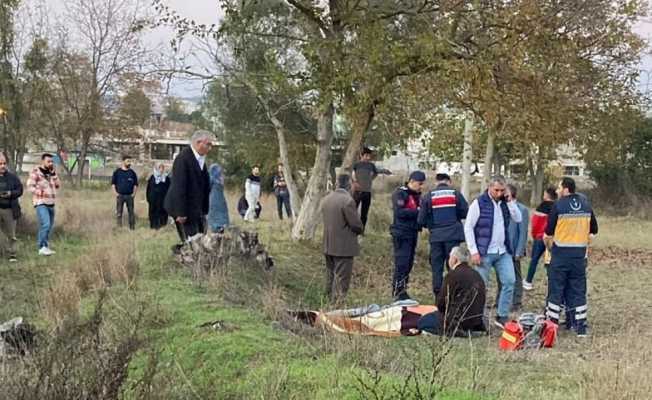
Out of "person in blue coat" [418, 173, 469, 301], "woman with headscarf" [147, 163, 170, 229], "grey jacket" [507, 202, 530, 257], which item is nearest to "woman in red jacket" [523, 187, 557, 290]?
"grey jacket" [507, 202, 530, 257]

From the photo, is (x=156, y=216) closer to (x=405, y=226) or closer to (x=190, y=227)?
(x=190, y=227)

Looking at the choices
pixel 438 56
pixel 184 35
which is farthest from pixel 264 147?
pixel 438 56

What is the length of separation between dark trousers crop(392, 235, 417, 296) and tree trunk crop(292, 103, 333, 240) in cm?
371

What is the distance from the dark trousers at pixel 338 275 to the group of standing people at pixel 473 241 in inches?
0.5

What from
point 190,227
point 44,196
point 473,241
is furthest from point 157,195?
point 473,241

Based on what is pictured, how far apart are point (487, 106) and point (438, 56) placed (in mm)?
1133

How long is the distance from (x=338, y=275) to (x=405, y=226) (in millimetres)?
1272

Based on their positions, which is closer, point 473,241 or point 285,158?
point 473,241

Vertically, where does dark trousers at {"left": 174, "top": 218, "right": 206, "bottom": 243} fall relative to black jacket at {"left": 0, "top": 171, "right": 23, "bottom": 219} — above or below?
below

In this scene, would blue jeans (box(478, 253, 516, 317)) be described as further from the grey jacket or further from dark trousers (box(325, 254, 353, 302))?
dark trousers (box(325, 254, 353, 302))

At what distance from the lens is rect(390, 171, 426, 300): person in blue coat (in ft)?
35.3

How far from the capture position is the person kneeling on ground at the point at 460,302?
806 cm

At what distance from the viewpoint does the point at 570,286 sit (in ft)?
30.7

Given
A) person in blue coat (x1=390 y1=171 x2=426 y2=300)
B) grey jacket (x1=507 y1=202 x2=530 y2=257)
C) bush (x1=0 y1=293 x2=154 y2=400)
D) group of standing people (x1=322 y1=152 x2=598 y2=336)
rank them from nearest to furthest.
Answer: bush (x1=0 y1=293 x2=154 y2=400)
group of standing people (x1=322 y1=152 x2=598 y2=336)
grey jacket (x1=507 y1=202 x2=530 y2=257)
person in blue coat (x1=390 y1=171 x2=426 y2=300)
